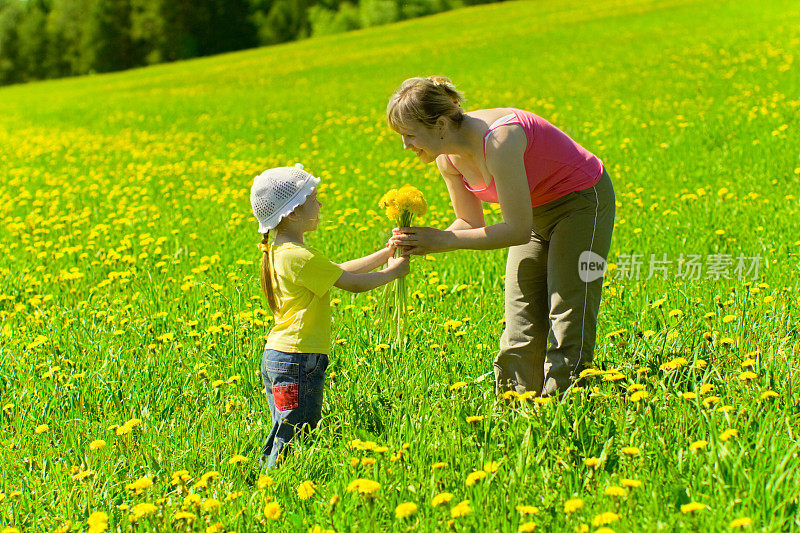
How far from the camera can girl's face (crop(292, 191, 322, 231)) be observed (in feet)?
9.48

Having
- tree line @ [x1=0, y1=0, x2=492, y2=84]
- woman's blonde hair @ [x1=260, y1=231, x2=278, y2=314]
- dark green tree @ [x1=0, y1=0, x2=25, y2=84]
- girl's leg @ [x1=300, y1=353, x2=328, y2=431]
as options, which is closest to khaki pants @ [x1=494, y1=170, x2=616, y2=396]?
girl's leg @ [x1=300, y1=353, x2=328, y2=431]

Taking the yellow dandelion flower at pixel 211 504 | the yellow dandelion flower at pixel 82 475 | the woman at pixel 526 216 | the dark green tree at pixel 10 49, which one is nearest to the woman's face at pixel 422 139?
the woman at pixel 526 216

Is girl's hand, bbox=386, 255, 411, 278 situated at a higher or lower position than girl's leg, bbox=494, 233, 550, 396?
higher

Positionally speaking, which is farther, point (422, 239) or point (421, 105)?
point (422, 239)

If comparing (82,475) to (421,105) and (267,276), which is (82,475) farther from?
(421,105)

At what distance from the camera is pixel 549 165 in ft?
9.76

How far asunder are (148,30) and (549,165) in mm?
58545

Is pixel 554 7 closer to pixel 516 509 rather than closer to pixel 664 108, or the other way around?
pixel 664 108

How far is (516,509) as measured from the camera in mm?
2141

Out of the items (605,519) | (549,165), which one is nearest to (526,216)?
(549,165)

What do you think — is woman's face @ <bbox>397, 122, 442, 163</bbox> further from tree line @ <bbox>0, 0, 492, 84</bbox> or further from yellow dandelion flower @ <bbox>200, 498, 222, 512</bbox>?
tree line @ <bbox>0, 0, 492, 84</bbox>

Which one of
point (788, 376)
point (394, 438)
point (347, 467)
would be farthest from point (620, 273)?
point (347, 467)

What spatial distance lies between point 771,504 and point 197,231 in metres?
4.88

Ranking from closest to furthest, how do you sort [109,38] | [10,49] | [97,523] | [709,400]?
[97,523]
[709,400]
[109,38]
[10,49]
